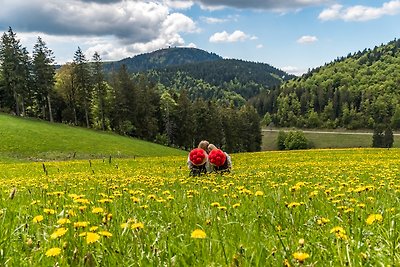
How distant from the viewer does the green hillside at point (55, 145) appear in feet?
156

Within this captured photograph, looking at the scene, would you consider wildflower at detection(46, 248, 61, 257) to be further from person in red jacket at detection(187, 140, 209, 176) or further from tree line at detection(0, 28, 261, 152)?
tree line at detection(0, 28, 261, 152)

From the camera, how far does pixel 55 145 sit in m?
52.9

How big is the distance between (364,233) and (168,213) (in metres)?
2.08

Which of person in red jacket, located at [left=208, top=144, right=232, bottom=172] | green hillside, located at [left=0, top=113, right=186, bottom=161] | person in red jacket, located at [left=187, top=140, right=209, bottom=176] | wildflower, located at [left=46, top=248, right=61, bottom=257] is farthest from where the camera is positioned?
green hillside, located at [left=0, top=113, right=186, bottom=161]

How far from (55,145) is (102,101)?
99.4 feet

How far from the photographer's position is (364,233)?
2.68 m

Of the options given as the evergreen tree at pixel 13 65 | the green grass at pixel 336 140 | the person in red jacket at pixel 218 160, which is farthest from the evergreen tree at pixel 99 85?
the green grass at pixel 336 140

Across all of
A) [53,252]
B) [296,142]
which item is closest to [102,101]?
[53,252]

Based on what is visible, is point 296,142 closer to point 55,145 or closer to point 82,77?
point 82,77

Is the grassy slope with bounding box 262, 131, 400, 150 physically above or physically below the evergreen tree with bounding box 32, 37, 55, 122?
below

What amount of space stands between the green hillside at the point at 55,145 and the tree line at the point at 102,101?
16692 mm

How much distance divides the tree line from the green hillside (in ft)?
54.8

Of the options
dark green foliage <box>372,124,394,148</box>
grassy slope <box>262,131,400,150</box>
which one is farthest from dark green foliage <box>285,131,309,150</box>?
dark green foliage <box>372,124,394,148</box>

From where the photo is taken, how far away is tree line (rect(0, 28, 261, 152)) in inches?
2992
